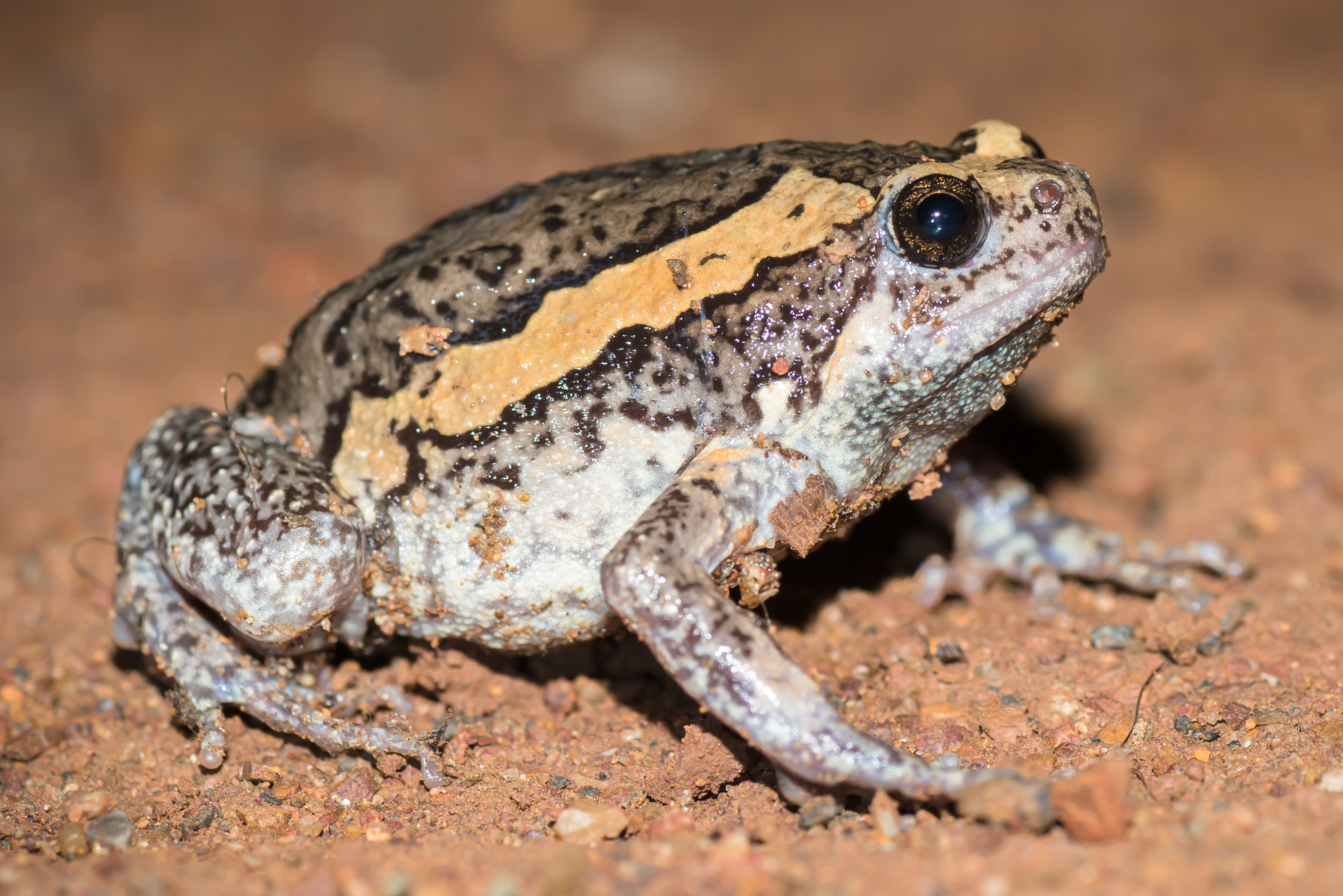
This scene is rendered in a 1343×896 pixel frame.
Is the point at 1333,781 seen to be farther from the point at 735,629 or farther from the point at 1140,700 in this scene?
the point at 735,629

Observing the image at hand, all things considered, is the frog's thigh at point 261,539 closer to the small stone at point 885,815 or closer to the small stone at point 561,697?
the small stone at point 561,697

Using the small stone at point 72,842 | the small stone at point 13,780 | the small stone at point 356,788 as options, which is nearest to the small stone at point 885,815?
the small stone at point 356,788

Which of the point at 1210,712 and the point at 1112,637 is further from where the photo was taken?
the point at 1112,637

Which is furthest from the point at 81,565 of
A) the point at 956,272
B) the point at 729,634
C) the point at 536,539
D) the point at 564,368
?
the point at 956,272

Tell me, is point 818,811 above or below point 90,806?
above

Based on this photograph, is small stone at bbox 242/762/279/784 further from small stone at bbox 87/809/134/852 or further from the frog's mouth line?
the frog's mouth line

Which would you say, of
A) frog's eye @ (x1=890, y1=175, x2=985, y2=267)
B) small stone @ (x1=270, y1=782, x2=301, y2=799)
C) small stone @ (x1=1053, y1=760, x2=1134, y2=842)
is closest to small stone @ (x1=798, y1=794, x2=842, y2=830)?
small stone @ (x1=1053, y1=760, x2=1134, y2=842)
